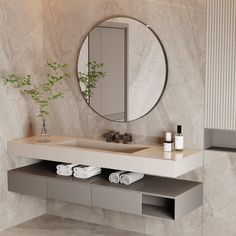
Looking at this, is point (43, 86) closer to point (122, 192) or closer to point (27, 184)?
point (27, 184)

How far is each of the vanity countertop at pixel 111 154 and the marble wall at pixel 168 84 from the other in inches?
5.0

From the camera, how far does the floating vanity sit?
4.02 meters

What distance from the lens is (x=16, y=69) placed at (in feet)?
15.6

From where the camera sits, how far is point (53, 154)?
14.6ft

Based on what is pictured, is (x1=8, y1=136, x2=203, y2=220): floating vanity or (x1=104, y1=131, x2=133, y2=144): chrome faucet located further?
(x1=104, y1=131, x2=133, y2=144): chrome faucet

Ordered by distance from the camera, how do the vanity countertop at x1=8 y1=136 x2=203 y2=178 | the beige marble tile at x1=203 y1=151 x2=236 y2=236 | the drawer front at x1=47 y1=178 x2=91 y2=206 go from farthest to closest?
the drawer front at x1=47 y1=178 x2=91 y2=206
the beige marble tile at x1=203 y1=151 x2=236 y2=236
the vanity countertop at x1=8 y1=136 x2=203 y2=178

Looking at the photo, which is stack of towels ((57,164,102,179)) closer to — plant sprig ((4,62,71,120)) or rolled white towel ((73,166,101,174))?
rolled white towel ((73,166,101,174))

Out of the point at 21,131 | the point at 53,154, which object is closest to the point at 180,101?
the point at 53,154

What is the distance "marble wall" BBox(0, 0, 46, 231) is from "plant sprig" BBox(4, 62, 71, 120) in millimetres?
68

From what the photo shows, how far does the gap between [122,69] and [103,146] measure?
64 cm

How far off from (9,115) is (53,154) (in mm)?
564

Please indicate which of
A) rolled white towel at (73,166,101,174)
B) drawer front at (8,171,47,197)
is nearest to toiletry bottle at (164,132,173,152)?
rolled white towel at (73,166,101,174)

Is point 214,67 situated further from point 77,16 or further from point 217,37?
point 77,16

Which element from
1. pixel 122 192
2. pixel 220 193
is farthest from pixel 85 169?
pixel 220 193
